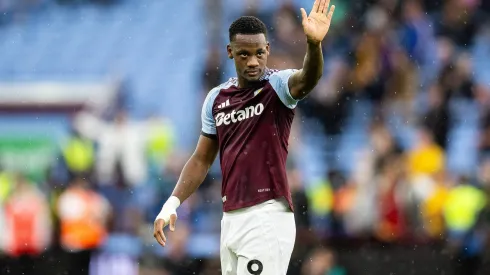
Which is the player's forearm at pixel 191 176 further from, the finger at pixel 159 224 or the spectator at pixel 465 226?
the spectator at pixel 465 226

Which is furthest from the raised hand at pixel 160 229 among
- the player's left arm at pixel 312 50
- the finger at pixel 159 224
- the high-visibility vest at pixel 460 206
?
the high-visibility vest at pixel 460 206

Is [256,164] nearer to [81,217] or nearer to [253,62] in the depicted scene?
[253,62]

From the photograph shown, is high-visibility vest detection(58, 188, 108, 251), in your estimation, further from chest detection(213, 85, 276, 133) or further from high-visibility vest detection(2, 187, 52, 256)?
chest detection(213, 85, 276, 133)

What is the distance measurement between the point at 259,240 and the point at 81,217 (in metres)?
7.33

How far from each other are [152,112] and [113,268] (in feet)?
13.9

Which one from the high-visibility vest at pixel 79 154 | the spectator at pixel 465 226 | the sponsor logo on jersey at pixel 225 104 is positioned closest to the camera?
the sponsor logo on jersey at pixel 225 104

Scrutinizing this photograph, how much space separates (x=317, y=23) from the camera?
5156 mm

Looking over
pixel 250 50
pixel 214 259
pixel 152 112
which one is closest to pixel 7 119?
pixel 152 112

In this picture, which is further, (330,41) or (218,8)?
(218,8)

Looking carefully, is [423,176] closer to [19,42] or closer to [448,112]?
[448,112]

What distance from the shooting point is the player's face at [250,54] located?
216 inches

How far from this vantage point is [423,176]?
12180 millimetres

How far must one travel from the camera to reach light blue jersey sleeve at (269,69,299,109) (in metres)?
5.42

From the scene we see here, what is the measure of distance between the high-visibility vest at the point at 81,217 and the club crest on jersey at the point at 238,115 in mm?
6852
